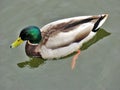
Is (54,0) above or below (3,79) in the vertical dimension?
above

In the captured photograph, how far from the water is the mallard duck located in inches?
9.5

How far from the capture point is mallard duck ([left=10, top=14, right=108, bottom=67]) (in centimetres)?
789

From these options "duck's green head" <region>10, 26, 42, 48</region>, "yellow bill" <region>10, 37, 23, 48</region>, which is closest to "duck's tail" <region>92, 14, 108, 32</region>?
"duck's green head" <region>10, 26, 42, 48</region>

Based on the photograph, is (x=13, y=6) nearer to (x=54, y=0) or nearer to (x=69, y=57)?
(x=54, y=0)

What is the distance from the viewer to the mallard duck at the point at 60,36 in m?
7.89

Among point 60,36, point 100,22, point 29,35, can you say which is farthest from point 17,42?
point 100,22

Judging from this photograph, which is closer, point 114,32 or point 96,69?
point 96,69

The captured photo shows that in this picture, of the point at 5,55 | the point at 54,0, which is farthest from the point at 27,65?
the point at 54,0

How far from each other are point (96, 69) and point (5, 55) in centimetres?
184

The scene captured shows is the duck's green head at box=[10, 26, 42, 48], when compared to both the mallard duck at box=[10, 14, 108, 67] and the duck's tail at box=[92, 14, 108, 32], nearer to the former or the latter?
the mallard duck at box=[10, 14, 108, 67]

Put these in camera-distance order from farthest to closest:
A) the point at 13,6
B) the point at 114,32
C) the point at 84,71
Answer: the point at 13,6 < the point at 114,32 < the point at 84,71

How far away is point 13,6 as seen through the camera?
9.30 meters

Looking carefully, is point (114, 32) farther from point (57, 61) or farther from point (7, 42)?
point (7, 42)

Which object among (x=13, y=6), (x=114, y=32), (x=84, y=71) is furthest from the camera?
(x=13, y=6)
